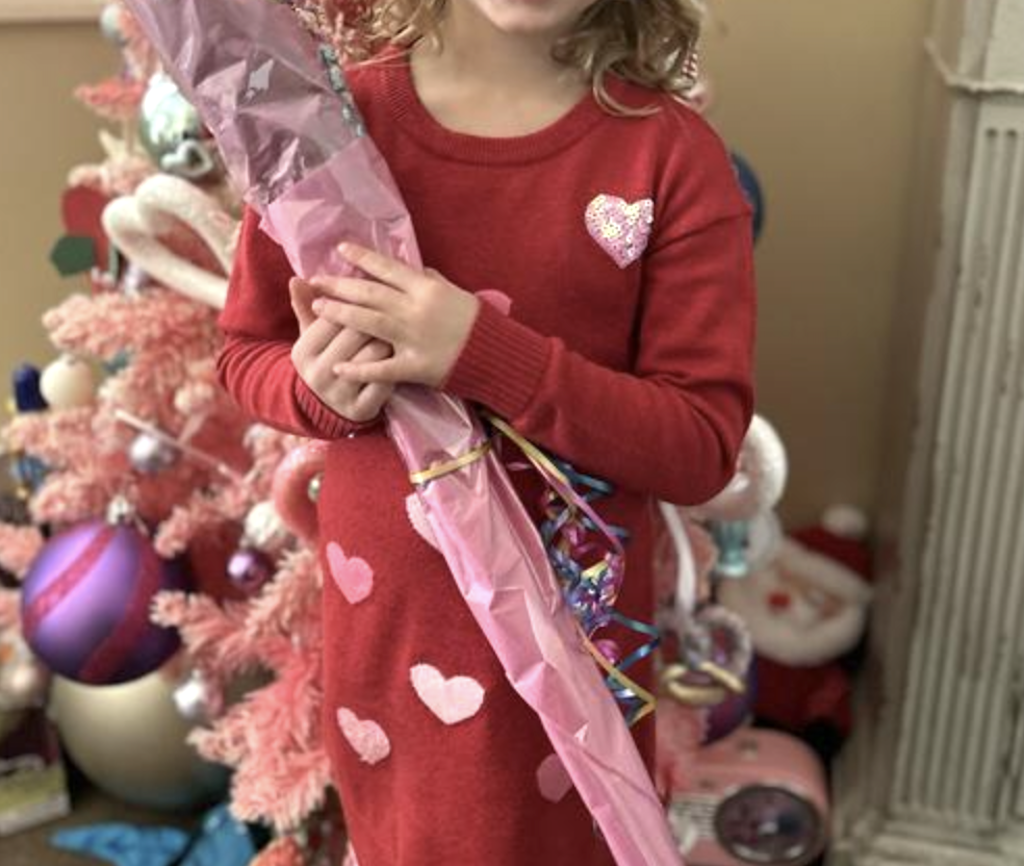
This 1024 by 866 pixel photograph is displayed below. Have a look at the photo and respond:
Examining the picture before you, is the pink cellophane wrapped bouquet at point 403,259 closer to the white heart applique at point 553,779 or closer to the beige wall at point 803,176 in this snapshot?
the white heart applique at point 553,779

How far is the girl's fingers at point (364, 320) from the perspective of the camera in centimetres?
81

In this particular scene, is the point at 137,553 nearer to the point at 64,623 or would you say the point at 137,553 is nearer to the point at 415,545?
the point at 64,623

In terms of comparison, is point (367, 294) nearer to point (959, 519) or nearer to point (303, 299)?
point (303, 299)

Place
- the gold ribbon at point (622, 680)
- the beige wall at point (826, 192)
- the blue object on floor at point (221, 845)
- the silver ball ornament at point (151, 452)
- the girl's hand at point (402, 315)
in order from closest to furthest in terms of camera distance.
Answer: the girl's hand at point (402, 315) < the gold ribbon at point (622, 680) < the silver ball ornament at point (151, 452) < the blue object on floor at point (221, 845) < the beige wall at point (826, 192)

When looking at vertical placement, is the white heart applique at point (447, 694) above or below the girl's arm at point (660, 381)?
below

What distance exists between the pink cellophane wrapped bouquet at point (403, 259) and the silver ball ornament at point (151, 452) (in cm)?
59

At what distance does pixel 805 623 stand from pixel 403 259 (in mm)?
1111

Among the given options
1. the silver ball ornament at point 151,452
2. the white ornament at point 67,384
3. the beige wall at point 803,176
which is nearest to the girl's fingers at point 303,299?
the silver ball ornament at point 151,452

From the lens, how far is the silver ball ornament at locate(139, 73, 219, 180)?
128cm

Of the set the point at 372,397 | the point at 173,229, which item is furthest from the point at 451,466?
the point at 173,229

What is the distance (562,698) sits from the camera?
88 cm

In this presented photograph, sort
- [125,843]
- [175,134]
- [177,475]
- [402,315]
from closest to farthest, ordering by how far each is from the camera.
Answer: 1. [402,315]
2. [175,134]
3. [177,475]
4. [125,843]

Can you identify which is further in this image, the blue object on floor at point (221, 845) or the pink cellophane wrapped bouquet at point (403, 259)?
the blue object on floor at point (221, 845)

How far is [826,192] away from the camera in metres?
1.74
